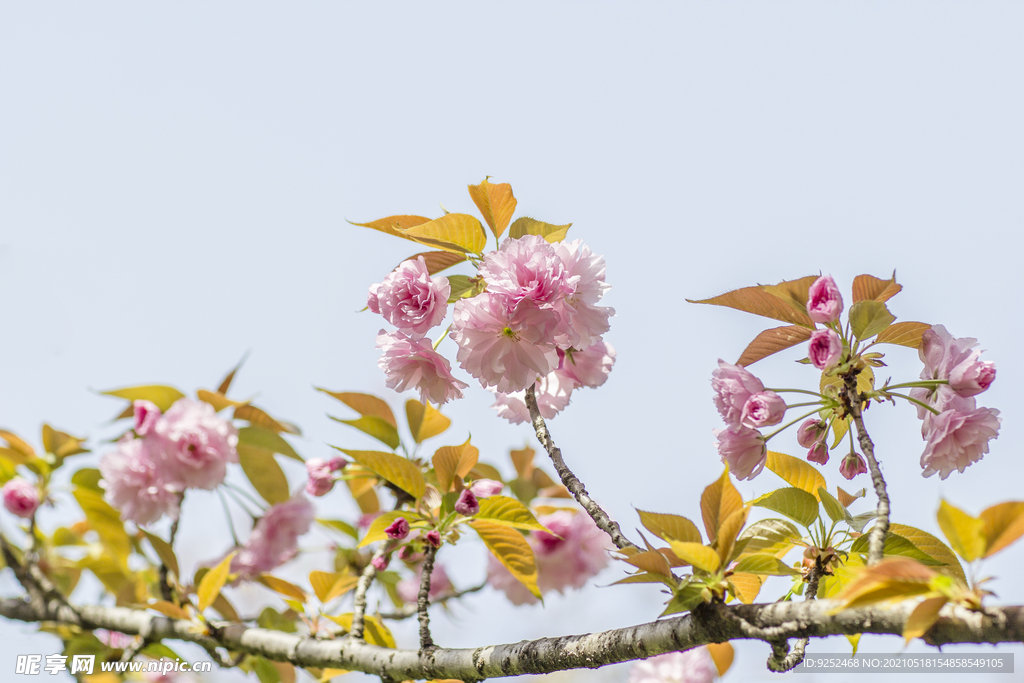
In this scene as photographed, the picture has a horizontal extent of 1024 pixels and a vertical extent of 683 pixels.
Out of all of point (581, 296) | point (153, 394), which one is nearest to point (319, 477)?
point (153, 394)

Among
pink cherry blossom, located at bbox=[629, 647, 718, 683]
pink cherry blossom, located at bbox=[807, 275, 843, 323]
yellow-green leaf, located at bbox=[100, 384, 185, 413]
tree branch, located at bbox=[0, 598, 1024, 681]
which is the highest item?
yellow-green leaf, located at bbox=[100, 384, 185, 413]

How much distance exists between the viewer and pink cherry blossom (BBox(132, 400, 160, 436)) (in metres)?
1.81

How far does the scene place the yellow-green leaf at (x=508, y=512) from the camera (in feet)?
4.13

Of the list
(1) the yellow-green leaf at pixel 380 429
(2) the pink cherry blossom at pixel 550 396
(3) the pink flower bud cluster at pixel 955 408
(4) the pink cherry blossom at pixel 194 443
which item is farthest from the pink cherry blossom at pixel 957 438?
(4) the pink cherry blossom at pixel 194 443

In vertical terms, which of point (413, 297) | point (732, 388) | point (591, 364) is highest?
point (413, 297)

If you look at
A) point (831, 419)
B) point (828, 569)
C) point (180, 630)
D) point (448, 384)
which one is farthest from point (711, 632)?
point (180, 630)

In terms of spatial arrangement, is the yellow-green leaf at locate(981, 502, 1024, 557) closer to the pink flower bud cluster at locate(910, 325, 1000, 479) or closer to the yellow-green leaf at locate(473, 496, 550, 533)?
the pink flower bud cluster at locate(910, 325, 1000, 479)

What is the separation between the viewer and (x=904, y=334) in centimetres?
104

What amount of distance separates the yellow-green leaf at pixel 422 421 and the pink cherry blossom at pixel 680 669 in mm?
838

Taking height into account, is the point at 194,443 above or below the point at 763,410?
above

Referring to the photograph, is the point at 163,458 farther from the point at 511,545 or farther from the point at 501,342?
the point at 501,342

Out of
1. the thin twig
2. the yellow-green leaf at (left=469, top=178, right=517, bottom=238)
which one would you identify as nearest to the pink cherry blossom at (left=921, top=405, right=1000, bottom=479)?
the thin twig

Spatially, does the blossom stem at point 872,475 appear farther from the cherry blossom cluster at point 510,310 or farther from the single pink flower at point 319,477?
the single pink flower at point 319,477

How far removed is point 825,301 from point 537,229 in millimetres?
484
